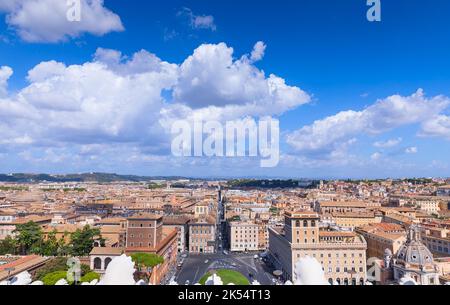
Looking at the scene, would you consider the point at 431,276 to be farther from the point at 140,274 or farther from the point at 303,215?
the point at 140,274

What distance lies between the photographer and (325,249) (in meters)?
23.9

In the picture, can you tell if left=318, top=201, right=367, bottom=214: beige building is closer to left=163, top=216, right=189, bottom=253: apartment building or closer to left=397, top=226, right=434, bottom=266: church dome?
left=163, top=216, right=189, bottom=253: apartment building

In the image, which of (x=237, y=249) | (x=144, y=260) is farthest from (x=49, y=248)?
(x=237, y=249)

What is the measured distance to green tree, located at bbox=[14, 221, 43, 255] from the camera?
2689cm

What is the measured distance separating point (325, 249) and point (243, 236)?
48.1ft

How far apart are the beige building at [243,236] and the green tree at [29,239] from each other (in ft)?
56.9

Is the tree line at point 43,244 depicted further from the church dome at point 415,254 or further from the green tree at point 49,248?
the church dome at point 415,254

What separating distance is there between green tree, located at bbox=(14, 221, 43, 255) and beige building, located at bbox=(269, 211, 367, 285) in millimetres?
17419

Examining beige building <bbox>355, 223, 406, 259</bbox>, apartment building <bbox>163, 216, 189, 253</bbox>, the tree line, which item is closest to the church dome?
beige building <bbox>355, 223, 406, 259</bbox>

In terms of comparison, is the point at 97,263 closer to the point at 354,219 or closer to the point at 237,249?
the point at 237,249

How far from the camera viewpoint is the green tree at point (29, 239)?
26.9 meters

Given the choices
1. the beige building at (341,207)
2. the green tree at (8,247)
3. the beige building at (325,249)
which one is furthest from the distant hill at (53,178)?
the beige building at (325,249)

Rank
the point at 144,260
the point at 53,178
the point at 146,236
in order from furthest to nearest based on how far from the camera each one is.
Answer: the point at 53,178, the point at 146,236, the point at 144,260

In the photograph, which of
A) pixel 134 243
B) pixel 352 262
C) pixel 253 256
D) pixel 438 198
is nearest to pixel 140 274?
pixel 134 243
